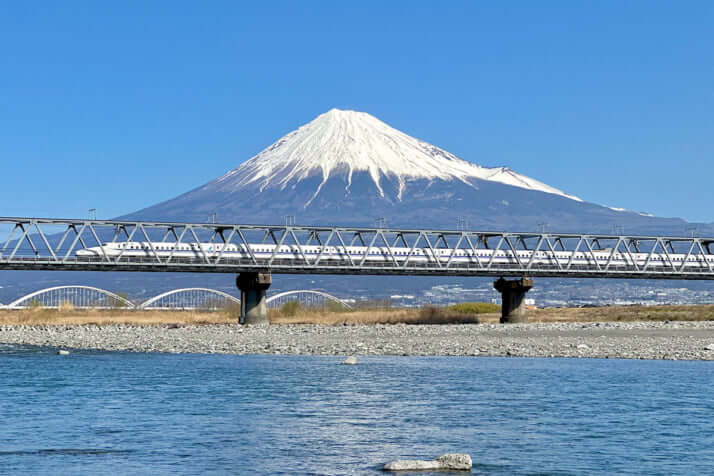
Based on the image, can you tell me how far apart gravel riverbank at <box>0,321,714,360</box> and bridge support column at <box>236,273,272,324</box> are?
15.1ft

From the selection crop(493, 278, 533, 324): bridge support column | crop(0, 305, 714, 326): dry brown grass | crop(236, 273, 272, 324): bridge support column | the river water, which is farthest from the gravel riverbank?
crop(493, 278, 533, 324): bridge support column

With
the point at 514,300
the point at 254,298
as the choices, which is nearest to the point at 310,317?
the point at 254,298

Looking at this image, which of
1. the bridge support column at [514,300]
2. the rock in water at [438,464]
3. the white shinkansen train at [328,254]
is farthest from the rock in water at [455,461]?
the bridge support column at [514,300]

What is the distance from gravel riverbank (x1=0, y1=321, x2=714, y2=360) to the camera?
59344 millimetres

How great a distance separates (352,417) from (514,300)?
7616 cm

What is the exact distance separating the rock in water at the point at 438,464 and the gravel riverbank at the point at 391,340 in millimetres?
32985

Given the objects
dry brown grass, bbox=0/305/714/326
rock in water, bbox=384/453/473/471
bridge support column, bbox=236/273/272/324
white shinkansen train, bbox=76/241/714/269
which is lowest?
rock in water, bbox=384/453/473/471

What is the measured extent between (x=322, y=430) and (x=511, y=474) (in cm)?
745

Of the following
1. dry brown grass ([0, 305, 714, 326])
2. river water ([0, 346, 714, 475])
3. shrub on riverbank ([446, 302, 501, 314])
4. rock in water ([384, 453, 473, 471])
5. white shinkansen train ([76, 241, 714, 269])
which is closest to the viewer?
rock in water ([384, 453, 473, 471])

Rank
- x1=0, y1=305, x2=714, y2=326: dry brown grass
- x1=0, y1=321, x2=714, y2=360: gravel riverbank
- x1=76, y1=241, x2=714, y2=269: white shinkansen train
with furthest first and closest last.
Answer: x1=76, y1=241, x2=714, y2=269: white shinkansen train, x1=0, y1=305, x2=714, y2=326: dry brown grass, x1=0, y1=321, x2=714, y2=360: gravel riverbank

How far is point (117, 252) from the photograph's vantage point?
119 m

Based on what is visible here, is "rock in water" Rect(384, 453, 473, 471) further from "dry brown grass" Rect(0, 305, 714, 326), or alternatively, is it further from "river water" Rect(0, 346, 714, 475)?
"dry brown grass" Rect(0, 305, 714, 326)

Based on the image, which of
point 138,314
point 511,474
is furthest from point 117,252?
point 511,474

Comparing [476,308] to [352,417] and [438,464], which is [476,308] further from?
[438,464]
